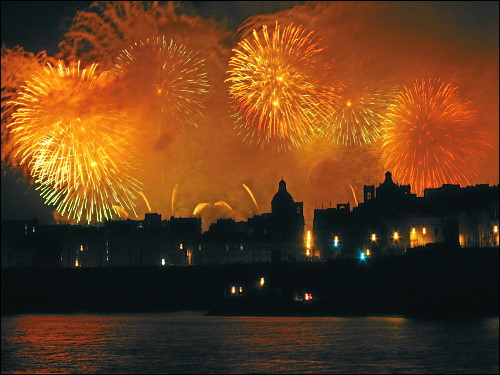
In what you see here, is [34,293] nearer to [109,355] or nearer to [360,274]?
[360,274]

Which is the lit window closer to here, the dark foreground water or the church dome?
the church dome

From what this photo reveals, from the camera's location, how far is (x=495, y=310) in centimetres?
12231

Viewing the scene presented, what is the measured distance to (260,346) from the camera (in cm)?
9862

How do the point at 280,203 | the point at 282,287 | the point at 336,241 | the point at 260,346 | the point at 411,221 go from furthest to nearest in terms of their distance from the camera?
the point at 280,203
the point at 336,241
the point at 282,287
the point at 411,221
the point at 260,346

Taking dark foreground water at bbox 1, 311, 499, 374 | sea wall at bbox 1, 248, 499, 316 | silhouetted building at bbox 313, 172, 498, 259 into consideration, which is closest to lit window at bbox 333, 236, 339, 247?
silhouetted building at bbox 313, 172, 498, 259

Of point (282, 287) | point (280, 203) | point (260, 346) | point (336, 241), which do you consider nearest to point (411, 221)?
point (282, 287)

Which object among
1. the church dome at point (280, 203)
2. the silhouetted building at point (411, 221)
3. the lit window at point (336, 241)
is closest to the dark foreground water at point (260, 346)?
the silhouetted building at point (411, 221)

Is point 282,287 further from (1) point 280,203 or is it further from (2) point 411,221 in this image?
(1) point 280,203

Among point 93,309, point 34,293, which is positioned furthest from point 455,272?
point 34,293

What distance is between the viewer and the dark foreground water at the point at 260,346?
86188 millimetres

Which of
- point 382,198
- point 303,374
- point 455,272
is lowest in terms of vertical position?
point 303,374

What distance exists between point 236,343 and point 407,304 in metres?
38.5

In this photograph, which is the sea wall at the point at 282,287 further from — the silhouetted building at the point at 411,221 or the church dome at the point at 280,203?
the church dome at the point at 280,203

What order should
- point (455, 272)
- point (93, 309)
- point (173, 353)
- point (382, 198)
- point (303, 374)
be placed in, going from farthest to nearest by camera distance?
point (93, 309) → point (382, 198) → point (455, 272) → point (173, 353) → point (303, 374)
